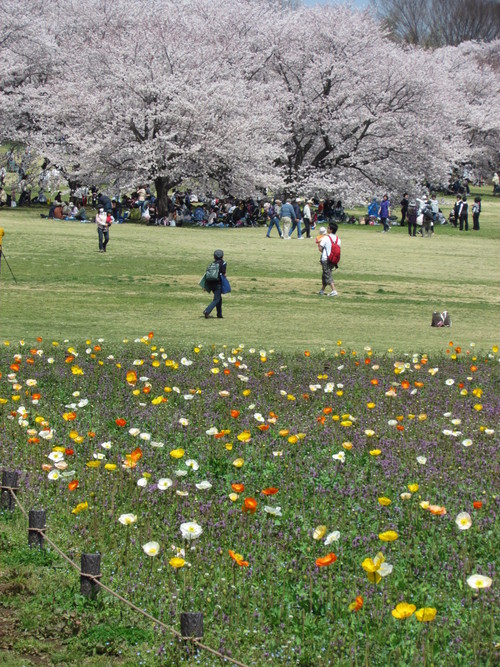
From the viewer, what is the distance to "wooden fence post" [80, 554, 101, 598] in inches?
178

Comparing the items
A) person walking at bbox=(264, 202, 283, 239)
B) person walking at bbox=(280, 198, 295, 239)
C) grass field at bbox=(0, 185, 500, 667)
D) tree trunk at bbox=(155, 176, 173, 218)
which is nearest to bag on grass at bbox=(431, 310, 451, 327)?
grass field at bbox=(0, 185, 500, 667)

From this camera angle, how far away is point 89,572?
14.9ft

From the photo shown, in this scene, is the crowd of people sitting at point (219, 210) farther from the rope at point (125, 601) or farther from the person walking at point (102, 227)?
the rope at point (125, 601)

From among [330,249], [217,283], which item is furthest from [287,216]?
[217,283]

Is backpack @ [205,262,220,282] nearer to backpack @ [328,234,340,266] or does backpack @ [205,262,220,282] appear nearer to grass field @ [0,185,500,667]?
grass field @ [0,185,500,667]

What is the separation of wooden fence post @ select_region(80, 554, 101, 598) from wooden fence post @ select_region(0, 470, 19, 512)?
4.90 feet

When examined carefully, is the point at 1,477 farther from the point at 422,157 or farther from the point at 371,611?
the point at 422,157

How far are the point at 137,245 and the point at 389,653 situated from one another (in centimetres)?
2801

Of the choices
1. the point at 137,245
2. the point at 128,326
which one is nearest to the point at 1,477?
the point at 128,326

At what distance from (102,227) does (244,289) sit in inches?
290

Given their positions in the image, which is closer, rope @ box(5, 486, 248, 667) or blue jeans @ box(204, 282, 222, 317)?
rope @ box(5, 486, 248, 667)

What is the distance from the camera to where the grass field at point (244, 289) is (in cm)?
1547

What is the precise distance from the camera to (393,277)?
26.2 meters

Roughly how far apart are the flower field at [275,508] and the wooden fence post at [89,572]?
0.26 feet
